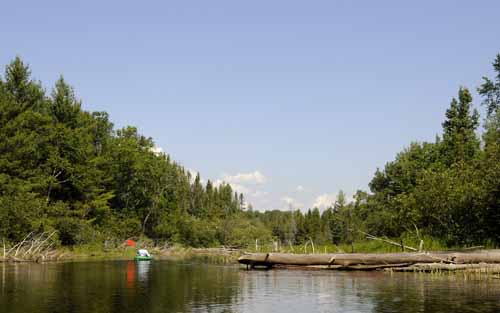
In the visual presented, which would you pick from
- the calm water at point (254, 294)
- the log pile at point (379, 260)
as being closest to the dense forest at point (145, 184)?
the log pile at point (379, 260)

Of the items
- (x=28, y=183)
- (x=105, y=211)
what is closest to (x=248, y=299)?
(x=28, y=183)

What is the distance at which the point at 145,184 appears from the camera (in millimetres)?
110562

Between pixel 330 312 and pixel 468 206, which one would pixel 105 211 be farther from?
pixel 330 312

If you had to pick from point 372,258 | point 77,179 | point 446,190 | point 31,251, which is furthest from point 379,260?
point 77,179

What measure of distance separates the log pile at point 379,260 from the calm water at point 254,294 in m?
3.03

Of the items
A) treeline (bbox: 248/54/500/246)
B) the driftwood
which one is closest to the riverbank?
the driftwood

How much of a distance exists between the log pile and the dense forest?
296 inches

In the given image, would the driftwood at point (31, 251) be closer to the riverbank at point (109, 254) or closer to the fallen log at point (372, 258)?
→ the riverbank at point (109, 254)

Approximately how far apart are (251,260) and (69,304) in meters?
25.5

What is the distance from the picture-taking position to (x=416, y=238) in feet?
165

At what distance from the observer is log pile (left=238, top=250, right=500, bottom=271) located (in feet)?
127

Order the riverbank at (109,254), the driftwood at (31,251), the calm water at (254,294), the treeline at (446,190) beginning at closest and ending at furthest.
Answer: the calm water at (254,294) < the treeline at (446,190) < the driftwood at (31,251) < the riverbank at (109,254)

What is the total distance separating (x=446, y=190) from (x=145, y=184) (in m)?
71.7

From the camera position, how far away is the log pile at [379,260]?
3884cm
